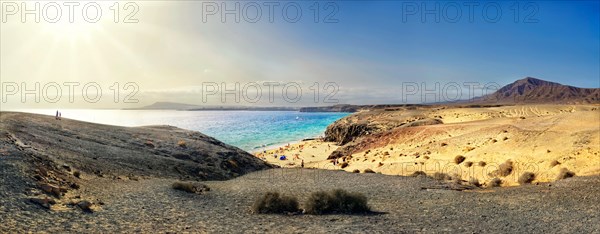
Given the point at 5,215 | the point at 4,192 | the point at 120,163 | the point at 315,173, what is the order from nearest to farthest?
the point at 5,215
the point at 4,192
the point at 120,163
the point at 315,173

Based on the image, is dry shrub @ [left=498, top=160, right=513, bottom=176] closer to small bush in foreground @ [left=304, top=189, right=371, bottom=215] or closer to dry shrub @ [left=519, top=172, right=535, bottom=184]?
dry shrub @ [left=519, top=172, right=535, bottom=184]

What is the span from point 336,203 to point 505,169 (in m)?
17.9

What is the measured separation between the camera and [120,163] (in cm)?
2248

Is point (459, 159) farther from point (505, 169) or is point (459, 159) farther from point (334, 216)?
point (334, 216)

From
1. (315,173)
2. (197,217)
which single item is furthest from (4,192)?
(315,173)

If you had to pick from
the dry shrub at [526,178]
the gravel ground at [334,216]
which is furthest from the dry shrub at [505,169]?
the gravel ground at [334,216]

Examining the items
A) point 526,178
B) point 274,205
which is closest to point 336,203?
point 274,205

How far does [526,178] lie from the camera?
2414 cm

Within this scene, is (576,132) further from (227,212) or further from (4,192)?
(4,192)

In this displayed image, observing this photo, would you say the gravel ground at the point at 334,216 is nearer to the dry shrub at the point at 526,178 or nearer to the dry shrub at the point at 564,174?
the dry shrub at the point at 564,174

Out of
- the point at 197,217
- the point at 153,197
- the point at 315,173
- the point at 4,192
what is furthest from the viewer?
the point at 315,173

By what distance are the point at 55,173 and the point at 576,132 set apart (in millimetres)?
33897

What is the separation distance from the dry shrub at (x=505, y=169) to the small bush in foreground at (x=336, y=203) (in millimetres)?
16612

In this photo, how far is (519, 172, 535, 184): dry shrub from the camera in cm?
2391
